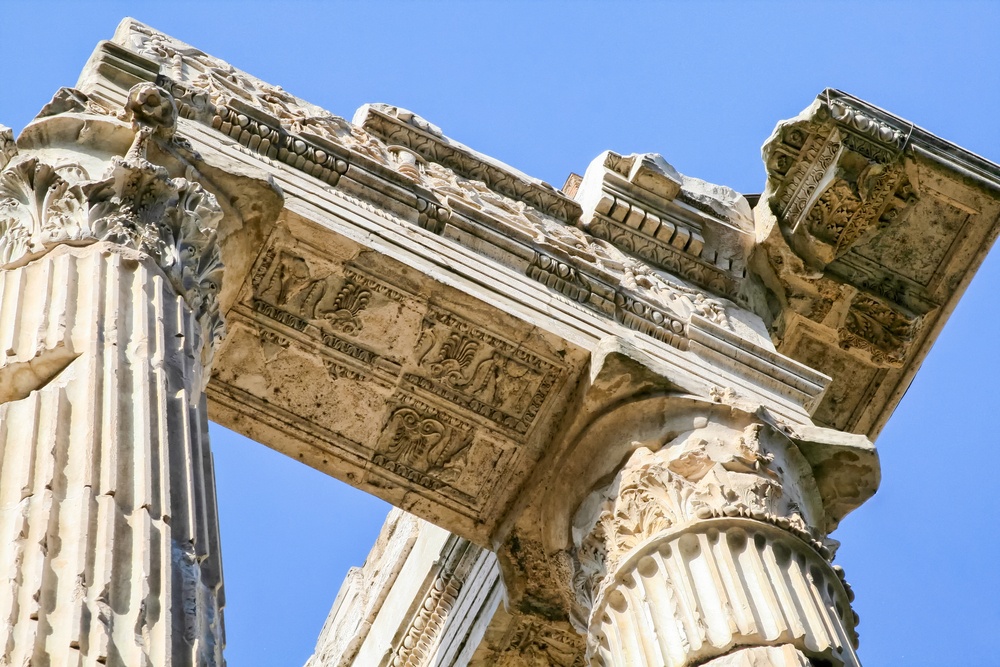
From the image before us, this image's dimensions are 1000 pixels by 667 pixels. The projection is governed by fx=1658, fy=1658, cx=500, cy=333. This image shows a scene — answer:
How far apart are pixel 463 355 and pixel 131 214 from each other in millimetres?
2848

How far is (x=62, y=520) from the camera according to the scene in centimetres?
595

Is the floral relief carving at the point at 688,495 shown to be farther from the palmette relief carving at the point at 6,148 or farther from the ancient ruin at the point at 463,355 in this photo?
the palmette relief carving at the point at 6,148

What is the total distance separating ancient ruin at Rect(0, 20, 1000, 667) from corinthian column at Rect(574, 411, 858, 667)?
0.07ft

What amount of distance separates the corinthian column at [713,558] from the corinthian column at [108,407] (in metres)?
2.72

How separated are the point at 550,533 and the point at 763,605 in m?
2.00

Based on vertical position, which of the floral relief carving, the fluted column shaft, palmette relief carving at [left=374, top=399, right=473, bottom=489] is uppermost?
palmette relief carving at [left=374, top=399, right=473, bottom=489]

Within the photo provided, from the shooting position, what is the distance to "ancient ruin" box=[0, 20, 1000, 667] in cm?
650

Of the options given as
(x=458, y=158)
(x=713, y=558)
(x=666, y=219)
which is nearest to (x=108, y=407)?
(x=713, y=558)

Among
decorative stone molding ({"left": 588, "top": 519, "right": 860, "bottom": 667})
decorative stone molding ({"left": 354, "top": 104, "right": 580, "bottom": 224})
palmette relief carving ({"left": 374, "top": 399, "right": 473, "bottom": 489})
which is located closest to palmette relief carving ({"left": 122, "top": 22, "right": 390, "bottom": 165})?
decorative stone molding ({"left": 354, "top": 104, "right": 580, "bottom": 224})

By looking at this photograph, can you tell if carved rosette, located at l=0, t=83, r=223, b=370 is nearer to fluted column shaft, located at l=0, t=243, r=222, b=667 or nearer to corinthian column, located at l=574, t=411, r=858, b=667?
fluted column shaft, located at l=0, t=243, r=222, b=667

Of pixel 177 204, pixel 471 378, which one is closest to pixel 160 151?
pixel 177 204

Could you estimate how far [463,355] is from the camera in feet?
34.3

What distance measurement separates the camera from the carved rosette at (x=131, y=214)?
7.98m

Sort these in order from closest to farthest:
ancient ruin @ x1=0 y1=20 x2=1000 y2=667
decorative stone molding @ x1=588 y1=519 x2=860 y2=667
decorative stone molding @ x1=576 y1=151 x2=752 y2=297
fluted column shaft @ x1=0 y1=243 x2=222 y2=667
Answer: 1. fluted column shaft @ x1=0 y1=243 x2=222 y2=667
2. ancient ruin @ x1=0 y1=20 x2=1000 y2=667
3. decorative stone molding @ x1=588 y1=519 x2=860 y2=667
4. decorative stone molding @ x1=576 y1=151 x2=752 y2=297
